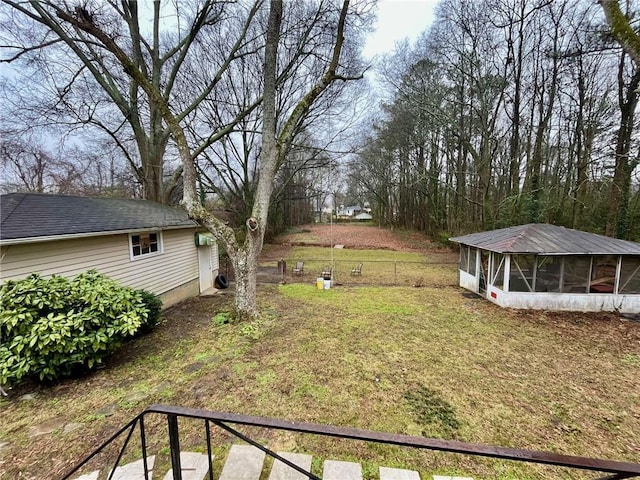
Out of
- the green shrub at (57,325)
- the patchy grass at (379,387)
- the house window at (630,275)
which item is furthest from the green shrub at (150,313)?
the house window at (630,275)

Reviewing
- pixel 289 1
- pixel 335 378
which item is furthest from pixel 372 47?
pixel 335 378

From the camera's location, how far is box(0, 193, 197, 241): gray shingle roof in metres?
5.09

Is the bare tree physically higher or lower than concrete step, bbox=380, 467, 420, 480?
higher

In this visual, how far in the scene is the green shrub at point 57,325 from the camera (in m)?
4.06

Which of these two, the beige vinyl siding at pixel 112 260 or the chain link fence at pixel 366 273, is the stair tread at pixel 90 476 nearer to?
the beige vinyl siding at pixel 112 260

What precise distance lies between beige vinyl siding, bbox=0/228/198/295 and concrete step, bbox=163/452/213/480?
15.3ft

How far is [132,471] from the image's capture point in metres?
2.84

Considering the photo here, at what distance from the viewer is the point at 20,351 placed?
411 cm

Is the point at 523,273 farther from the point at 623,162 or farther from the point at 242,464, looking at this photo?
the point at 242,464

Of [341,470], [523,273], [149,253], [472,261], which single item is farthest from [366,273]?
[341,470]

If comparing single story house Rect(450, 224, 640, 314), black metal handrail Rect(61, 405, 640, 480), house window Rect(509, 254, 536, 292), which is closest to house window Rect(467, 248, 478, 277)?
single story house Rect(450, 224, 640, 314)

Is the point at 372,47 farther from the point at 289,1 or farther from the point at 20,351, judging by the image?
the point at 20,351

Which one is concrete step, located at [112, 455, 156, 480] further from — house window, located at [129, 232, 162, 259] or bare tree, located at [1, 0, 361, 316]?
house window, located at [129, 232, 162, 259]

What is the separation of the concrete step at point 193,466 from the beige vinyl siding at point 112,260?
4.67m
